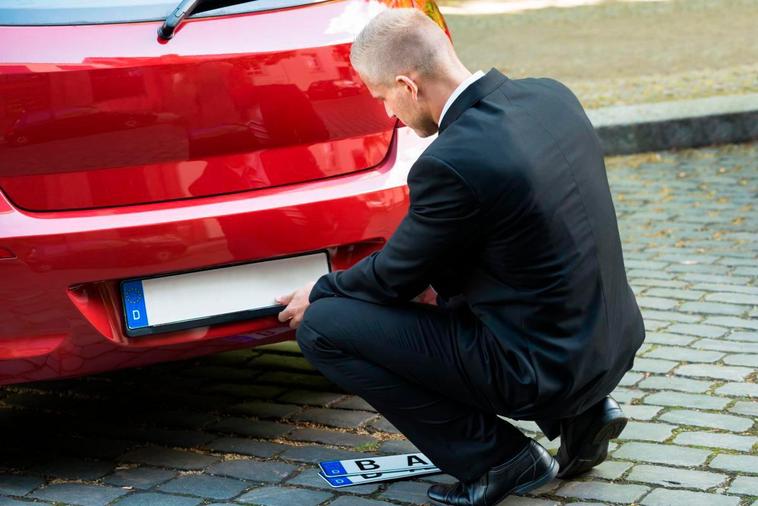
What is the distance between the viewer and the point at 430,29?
2953 millimetres

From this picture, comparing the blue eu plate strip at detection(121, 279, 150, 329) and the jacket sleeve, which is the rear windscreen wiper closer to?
the blue eu plate strip at detection(121, 279, 150, 329)

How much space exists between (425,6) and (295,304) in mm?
1015

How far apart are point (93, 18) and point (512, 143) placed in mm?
1151

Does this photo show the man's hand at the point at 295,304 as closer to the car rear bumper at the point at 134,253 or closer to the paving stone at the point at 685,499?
the car rear bumper at the point at 134,253

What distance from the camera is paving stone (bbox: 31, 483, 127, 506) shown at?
10.9 feet

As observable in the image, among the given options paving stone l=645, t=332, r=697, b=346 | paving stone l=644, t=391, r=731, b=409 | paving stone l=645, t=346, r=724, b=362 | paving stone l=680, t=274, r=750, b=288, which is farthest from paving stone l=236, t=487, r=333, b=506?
paving stone l=680, t=274, r=750, b=288

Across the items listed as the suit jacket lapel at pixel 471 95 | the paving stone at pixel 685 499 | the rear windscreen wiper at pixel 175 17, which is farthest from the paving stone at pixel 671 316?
the rear windscreen wiper at pixel 175 17

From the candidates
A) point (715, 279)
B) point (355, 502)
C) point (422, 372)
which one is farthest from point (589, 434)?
point (715, 279)

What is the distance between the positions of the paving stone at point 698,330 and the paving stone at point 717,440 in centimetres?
100

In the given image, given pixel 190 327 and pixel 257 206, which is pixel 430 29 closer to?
pixel 257 206

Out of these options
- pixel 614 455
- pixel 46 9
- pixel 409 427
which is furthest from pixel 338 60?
pixel 614 455

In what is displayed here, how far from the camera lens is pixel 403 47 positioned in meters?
2.92

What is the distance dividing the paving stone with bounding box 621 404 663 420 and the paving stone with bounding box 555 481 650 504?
55cm

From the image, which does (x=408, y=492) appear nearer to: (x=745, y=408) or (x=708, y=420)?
(x=708, y=420)
